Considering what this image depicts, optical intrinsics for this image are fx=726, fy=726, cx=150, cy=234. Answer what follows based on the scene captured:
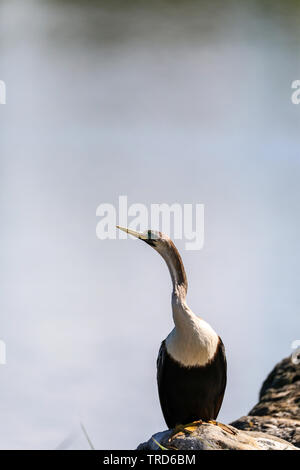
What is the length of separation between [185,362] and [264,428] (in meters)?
1.32

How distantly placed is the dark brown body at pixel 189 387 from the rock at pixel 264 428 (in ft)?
0.30

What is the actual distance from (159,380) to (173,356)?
0.20 m

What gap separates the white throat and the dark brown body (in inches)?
1.5

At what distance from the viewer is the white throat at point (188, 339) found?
3.43 metres

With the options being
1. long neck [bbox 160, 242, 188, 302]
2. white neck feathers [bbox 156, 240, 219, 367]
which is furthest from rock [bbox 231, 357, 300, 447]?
long neck [bbox 160, 242, 188, 302]

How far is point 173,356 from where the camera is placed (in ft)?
11.4

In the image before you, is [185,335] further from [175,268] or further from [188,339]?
[175,268]

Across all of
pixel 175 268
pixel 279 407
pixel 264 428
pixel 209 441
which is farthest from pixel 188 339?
pixel 279 407

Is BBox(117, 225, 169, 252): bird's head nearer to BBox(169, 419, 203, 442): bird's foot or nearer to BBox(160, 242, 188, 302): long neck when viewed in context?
BBox(160, 242, 188, 302): long neck

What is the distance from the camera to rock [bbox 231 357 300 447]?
4.47 metres

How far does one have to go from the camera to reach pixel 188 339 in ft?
11.3

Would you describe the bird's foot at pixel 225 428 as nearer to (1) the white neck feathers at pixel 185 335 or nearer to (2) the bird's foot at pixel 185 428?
(2) the bird's foot at pixel 185 428
